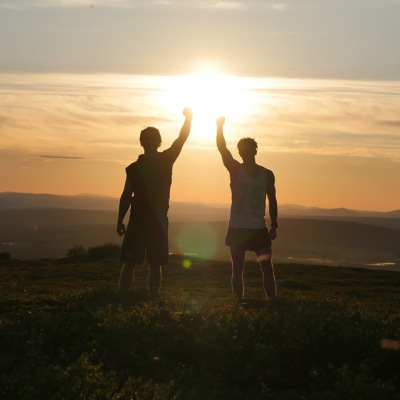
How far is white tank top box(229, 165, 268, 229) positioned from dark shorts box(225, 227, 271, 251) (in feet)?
0.22

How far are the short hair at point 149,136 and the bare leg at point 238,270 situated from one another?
1893mm

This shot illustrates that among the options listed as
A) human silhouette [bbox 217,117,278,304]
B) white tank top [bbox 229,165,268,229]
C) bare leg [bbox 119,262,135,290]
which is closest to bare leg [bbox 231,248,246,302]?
human silhouette [bbox 217,117,278,304]

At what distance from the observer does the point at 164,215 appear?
11992 mm

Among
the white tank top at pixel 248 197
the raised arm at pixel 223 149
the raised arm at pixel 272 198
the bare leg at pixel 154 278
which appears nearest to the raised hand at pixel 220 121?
the raised arm at pixel 223 149

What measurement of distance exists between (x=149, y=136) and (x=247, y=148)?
1.43m

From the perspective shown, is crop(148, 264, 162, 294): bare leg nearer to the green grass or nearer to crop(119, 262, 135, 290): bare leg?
crop(119, 262, 135, 290): bare leg

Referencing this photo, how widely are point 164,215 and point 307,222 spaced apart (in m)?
90.3

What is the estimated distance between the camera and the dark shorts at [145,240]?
12.0m

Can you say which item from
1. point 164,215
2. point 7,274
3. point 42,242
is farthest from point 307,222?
point 164,215

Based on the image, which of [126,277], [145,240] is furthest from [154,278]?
[145,240]

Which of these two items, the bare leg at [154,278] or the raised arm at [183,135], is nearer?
the raised arm at [183,135]

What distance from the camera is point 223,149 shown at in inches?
456

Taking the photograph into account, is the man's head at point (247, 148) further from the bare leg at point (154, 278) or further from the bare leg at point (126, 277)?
the bare leg at point (126, 277)

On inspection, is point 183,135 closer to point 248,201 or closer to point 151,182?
point 151,182
